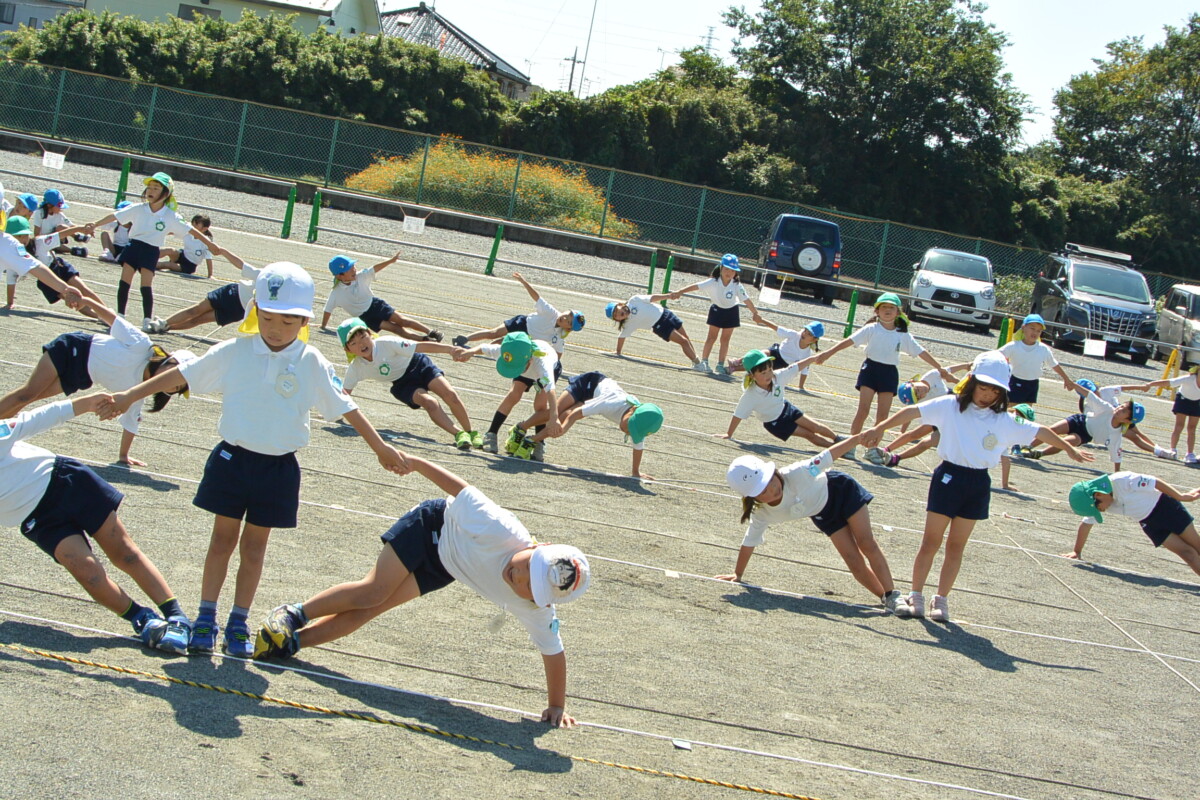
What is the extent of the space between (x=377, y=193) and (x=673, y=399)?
56.1 ft

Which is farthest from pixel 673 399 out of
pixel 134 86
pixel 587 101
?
pixel 587 101

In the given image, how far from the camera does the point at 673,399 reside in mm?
14008

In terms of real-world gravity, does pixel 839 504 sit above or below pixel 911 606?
above

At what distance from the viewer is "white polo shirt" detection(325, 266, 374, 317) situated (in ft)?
43.9

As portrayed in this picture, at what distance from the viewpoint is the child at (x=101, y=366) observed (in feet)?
23.1

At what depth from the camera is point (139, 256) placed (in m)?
12.5

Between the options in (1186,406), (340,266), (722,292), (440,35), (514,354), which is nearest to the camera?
(514,354)

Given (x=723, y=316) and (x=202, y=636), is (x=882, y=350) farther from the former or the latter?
(x=202, y=636)

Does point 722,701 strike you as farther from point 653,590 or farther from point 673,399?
point 673,399

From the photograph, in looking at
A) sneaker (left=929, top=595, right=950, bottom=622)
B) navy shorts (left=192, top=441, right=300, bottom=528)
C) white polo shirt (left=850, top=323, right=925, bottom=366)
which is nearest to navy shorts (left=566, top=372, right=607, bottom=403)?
white polo shirt (left=850, top=323, right=925, bottom=366)

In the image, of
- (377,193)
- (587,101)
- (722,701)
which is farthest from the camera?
(587,101)

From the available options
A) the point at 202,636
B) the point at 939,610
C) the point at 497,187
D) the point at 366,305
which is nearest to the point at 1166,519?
the point at 939,610

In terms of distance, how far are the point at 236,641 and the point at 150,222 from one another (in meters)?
8.78

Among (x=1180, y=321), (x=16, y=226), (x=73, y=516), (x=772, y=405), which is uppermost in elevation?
(x=1180, y=321)
